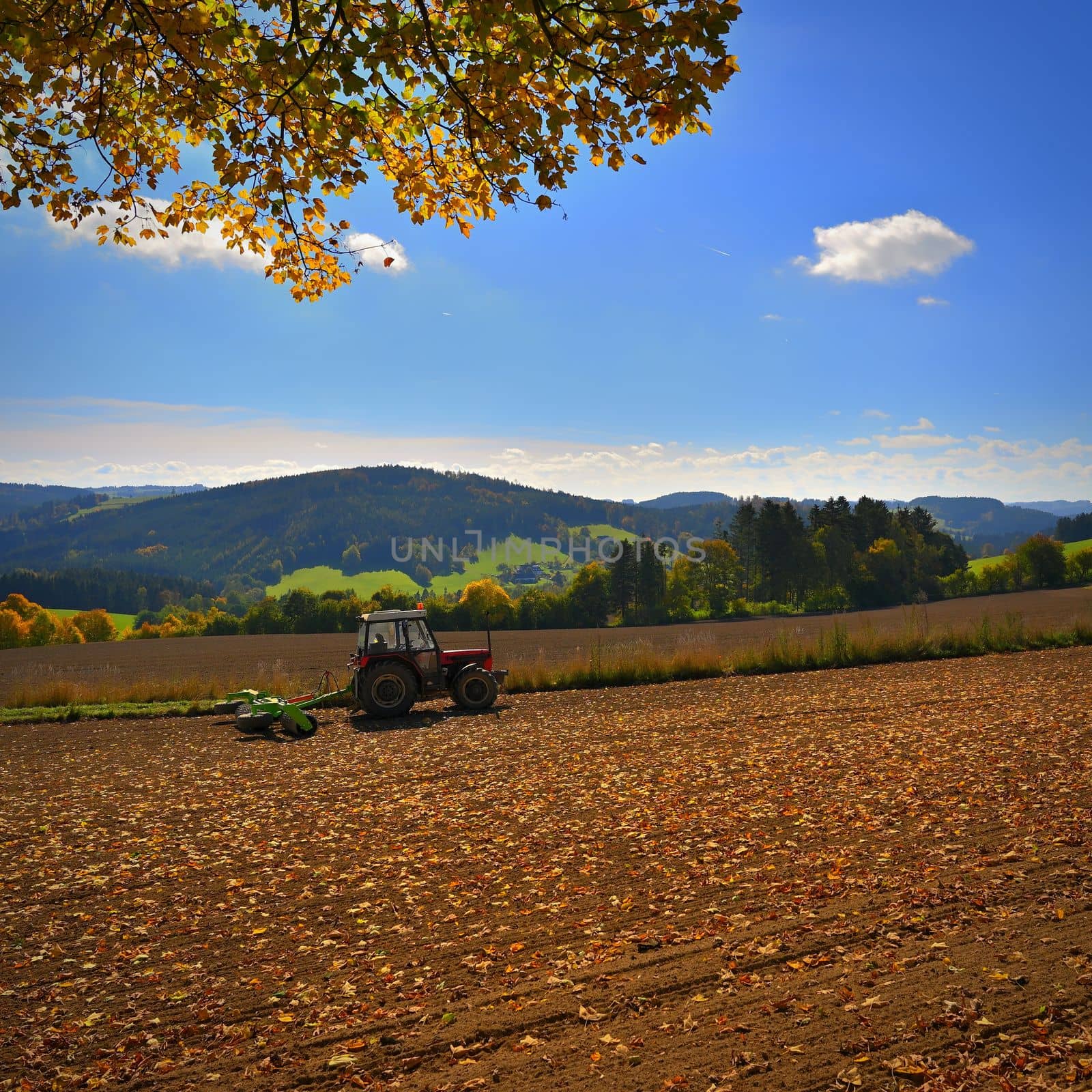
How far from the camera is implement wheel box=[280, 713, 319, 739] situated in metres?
12.9

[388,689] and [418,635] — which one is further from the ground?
[418,635]

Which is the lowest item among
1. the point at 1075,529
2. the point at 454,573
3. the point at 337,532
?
the point at 454,573

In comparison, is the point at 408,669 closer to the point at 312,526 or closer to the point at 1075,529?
the point at 1075,529

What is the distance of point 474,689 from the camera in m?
15.0

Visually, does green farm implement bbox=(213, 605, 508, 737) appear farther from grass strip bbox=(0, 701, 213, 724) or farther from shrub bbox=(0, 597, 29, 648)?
shrub bbox=(0, 597, 29, 648)

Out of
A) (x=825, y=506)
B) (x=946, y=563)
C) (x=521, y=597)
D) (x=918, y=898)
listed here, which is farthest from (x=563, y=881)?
(x=946, y=563)

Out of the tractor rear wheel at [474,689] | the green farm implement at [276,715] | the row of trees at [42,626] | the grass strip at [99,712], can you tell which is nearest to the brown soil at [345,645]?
the grass strip at [99,712]

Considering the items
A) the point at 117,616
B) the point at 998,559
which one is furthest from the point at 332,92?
the point at 117,616

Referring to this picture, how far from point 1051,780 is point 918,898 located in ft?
12.6

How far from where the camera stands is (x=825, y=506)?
82125 millimetres

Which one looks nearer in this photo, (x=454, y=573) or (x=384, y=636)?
(x=384, y=636)

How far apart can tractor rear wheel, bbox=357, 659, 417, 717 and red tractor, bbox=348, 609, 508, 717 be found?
1 centimetres

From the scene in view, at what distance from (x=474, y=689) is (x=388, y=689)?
Answer: 68.8 inches

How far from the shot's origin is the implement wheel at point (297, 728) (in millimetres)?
12906
